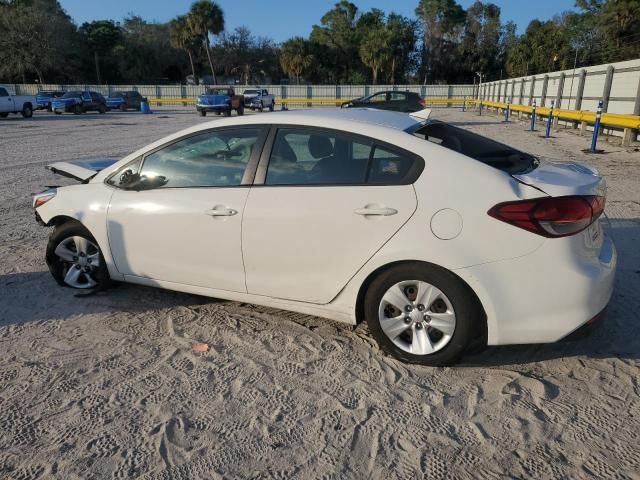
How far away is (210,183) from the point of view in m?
3.65

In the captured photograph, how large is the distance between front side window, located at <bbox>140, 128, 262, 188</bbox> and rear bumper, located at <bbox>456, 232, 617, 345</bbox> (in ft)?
5.63

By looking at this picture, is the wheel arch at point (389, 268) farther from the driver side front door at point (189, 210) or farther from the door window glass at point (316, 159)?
the driver side front door at point (189, 210)

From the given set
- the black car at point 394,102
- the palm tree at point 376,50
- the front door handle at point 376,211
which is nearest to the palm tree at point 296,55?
the palm tree at point 376,50

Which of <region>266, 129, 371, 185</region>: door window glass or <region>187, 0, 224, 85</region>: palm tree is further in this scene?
<region>187, 0, 224, 85</region>: palm tree

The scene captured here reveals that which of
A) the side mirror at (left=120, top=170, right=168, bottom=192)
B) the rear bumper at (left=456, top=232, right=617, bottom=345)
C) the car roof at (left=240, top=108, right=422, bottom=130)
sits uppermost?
the car roof at (left=240, top=108, right=422, bottom=130)

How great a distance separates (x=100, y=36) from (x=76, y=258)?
72.5m

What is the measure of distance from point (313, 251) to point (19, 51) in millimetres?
67106

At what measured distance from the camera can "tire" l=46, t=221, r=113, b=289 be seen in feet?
14.0

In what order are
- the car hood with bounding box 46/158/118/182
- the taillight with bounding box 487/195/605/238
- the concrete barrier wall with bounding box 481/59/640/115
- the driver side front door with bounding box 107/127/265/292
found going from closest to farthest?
1. the taillight with bounding box 487/195/605/238
2. the driver side front door with bounding box 107/127/265/292
3. the car hood with bounding box 46/158/118/182
4. the concrete barrier wall with bounding box 481/59/640/115

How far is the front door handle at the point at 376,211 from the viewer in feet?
9.96

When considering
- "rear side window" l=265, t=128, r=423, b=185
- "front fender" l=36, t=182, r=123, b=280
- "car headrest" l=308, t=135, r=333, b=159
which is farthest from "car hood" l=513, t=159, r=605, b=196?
"front fender" l=36, t=182, r=123, b=280

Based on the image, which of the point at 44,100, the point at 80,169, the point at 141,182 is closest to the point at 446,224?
the point at 141,182

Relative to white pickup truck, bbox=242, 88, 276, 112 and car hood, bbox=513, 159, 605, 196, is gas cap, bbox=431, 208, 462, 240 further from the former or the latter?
white pickup truck, bbox=242, 88, 276, 112

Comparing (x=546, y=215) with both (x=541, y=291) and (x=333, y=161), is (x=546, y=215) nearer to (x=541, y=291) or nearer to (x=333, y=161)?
(x=541, y=291)
